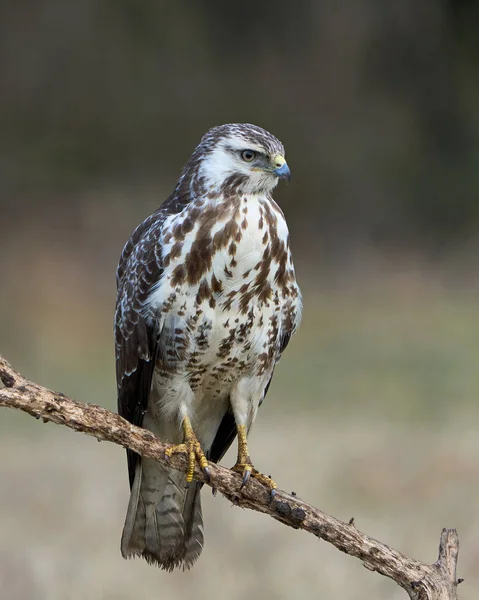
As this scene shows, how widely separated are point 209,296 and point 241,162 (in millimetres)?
436

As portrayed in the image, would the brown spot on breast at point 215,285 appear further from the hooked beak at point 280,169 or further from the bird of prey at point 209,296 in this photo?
the hooked beak at point 280,169

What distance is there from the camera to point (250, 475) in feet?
8.88

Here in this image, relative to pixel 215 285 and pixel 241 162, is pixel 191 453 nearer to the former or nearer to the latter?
pixel 215 285

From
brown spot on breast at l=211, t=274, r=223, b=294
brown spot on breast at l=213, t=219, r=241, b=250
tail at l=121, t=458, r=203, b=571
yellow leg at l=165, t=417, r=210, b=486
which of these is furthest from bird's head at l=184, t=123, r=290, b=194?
tail at l=121, t=458, r=203, b=571

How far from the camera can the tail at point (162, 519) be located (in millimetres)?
2994

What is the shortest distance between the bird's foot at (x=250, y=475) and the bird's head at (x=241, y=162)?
0.90 meters

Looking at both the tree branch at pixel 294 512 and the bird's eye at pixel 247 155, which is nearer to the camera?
the tree branch at pixel 294 512

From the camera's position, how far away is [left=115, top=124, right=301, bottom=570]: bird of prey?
2.62m

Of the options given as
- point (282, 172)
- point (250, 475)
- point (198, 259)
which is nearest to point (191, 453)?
point (250, 475)

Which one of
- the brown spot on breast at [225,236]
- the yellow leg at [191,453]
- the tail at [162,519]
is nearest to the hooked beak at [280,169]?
the brown spot on breast at [225,236]

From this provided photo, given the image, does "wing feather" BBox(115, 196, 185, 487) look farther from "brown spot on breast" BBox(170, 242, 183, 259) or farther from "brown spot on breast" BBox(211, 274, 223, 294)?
"brown spot on breast" BBox(211, 274, 223, 294)

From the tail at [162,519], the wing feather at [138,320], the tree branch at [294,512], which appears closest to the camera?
the tree branch at [294,512]

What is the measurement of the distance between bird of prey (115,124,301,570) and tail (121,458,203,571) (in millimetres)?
56

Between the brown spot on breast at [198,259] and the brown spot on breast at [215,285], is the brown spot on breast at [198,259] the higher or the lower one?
the higher one
